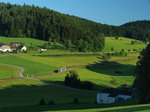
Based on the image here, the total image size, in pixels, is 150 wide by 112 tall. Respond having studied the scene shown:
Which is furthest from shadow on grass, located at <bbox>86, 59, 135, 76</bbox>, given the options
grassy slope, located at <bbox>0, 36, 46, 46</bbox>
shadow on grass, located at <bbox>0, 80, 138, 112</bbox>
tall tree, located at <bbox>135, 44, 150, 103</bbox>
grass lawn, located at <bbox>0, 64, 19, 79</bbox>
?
tall tree, located at <bbox>135, 44, 150, 103</bbox>

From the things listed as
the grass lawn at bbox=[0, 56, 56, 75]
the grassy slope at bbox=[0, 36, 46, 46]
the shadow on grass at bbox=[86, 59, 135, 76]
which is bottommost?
the shadow on grass at bbox=[86, 59, 135, 76]

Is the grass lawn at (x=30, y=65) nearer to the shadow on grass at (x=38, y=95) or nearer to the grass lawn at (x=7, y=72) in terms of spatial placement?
the grass lawn at (x=7, y=72)

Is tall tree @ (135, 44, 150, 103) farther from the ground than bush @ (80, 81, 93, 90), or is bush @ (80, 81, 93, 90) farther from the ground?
tall tree @ (135, 44, 150, 103)

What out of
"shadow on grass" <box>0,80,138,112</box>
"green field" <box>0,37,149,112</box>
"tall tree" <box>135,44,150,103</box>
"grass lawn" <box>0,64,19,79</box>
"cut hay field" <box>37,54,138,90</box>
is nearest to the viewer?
"tall tree" <box>135,44,150,103</box>

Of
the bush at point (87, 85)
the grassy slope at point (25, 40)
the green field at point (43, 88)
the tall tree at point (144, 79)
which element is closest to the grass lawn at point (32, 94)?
the green field at point (43, 88)

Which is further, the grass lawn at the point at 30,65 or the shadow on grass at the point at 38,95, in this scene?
the grass lawn at the point at 30,65

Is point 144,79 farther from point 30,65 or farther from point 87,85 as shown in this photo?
point 30,65

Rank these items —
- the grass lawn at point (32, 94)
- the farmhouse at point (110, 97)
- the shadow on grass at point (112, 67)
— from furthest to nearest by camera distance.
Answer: the shadow on grass at point (112, 67) → the farmhouse at point (110, 97) → the grass lawn at point (32, 94)

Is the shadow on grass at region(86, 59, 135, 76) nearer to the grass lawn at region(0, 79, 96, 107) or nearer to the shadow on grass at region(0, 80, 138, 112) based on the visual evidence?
the grass lawn at region(0, 79, 96, 107)

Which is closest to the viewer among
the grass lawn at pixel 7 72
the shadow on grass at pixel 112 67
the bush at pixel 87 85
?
the bush at pixel 87 85

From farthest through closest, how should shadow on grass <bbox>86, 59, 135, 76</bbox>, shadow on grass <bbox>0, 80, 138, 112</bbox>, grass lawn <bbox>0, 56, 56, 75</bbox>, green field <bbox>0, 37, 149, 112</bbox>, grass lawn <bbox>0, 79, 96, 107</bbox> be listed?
shadow on grass <bbox>86, 59, 135, 76</bbox> → grass lawn <bbox>0, 56, 56, 75</bbox> → grass lawn <bbox>0, 79, 96, 107</bbox> → shadow on grass <bbox>0, 80, 138, 112</bbox> → green field <bbox>0, 37, 149, 112</bbox>

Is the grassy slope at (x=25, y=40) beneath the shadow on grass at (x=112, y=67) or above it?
above

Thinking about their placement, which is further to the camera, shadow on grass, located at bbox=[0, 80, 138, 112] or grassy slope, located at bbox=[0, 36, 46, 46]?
grassy slope, located at bbox=[0, 36, 46, 46]

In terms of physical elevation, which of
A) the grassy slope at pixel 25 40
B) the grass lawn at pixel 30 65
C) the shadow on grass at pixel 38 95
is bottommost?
the shadow on grass at pixel 38 95
